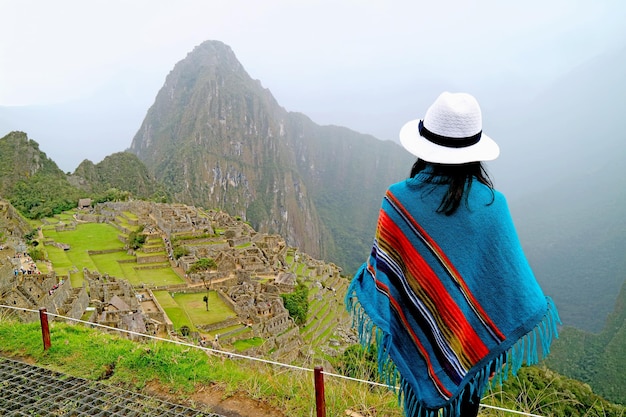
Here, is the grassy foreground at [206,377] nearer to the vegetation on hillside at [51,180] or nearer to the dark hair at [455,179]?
the dark hair at [455,179]

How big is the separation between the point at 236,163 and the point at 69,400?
8795 cm

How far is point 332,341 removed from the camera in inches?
571

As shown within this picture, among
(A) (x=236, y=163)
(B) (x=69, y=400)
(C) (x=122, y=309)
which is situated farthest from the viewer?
(A) (x=236, y=163)

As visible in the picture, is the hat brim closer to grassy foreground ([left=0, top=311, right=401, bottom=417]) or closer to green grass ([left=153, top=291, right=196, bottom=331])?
grassy foreground ([left=0, top=311, right=401, bottom=417])

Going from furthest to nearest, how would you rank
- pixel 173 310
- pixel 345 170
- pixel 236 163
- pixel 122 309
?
pixel 345 170
pixel 236 163
pixel 173 310
pixel 122 309

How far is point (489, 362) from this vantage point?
1.62m

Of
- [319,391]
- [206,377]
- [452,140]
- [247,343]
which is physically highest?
[452,140]

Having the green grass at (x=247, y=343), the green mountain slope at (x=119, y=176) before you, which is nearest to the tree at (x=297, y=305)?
the green grass at (x=247, y=343)

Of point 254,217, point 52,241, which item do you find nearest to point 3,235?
point 52,241

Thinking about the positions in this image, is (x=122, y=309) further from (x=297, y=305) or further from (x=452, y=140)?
(x=452, y=140)

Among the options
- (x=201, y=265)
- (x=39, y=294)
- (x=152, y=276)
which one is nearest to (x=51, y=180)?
(x=152, y=276)

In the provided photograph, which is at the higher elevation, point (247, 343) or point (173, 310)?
point (173, 310)

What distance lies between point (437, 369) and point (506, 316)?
0.31m

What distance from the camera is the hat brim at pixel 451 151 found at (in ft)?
5.03
